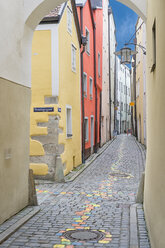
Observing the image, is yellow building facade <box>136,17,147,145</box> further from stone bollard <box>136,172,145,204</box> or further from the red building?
stone bollard <box>136,172,145,204</box>

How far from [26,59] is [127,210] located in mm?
4334

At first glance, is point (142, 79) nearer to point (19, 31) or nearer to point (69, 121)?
point (69, 121)

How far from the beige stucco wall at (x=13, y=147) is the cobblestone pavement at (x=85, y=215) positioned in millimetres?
587

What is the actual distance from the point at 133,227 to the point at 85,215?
1464 mm

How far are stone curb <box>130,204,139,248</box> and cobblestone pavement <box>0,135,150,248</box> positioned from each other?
0.23 feet

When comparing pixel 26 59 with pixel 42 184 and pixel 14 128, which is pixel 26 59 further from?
pixel 42 184

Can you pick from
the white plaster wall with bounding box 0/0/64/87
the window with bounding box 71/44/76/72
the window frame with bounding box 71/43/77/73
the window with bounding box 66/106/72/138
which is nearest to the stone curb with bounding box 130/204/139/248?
the white plaster wall with bounding box 0/0/64/87

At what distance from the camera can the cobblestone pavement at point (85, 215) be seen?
573 centimetres

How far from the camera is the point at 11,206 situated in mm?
6949

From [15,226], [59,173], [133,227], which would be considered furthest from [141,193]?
[59,173]

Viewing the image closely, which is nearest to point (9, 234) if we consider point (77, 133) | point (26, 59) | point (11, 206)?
point (11, 206)

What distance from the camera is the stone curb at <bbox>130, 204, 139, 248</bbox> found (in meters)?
5.47

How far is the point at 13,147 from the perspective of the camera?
23.3 ft

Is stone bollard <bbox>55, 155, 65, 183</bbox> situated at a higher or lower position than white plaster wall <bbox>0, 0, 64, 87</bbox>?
lower
